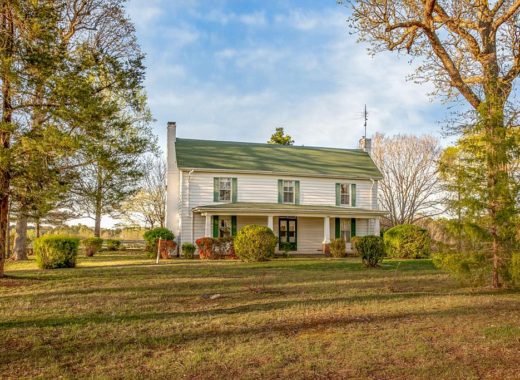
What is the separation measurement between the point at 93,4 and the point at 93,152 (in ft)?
16.3

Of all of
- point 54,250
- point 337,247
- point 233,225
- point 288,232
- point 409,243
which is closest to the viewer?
point 54,250

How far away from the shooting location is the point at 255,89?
731 inches

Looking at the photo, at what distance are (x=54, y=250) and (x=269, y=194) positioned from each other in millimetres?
11988

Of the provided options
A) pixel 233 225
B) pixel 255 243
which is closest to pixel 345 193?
pixel 233 225

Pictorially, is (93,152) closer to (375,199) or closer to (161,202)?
(375,199)

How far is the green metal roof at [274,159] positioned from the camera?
23.9 metres

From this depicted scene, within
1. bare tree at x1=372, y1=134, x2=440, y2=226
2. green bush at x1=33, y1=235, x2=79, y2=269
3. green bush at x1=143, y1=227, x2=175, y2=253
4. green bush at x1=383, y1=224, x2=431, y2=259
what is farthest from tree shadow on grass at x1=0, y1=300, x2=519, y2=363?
bare tree at x1=372, y1=134, x2=440, y2=226

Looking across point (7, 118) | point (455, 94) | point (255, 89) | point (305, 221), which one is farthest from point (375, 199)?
point (7, 118)

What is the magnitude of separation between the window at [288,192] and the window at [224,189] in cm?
320

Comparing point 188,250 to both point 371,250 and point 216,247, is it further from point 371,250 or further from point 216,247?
point 371,250

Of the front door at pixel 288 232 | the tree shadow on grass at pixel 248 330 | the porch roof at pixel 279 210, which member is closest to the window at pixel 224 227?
the porch roof at pixel 279 210

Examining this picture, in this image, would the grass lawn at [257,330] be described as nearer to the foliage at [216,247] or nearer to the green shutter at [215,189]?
the foliage at [216,247]

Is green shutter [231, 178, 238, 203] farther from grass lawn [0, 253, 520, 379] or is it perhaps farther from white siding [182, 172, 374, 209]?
grass lawn [0, 253, 520, 379]

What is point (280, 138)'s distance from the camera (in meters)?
41.0
